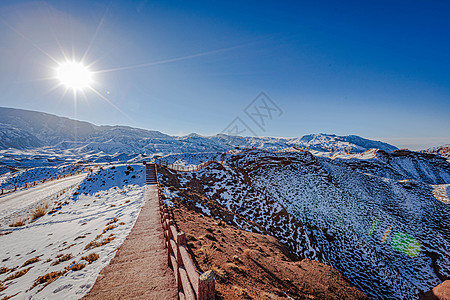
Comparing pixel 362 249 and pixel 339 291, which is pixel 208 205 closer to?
pixel 339 291

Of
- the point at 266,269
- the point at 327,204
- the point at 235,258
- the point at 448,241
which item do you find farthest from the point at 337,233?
the point at 235,258

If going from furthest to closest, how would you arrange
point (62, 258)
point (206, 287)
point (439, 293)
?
point (439, 293) → point (62, 258) → point (206, 287)

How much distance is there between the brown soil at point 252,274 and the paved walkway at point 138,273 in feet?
4.54

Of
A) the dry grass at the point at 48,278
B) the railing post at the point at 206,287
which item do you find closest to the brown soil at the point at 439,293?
the railing post at the point at 206,287

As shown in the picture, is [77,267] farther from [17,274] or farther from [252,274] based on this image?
[252,274]

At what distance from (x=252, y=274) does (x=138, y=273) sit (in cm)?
455

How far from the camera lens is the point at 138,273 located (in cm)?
518

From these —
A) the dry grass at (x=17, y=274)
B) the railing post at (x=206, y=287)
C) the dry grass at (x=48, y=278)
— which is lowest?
the dry grass at (x=17, y=274)

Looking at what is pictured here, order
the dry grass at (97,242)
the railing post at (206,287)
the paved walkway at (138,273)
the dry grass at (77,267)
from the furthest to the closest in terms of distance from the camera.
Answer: the dry grass at (97,242), the dry grass at (77,267), the paved walkway at (138,273), the railing post at (206,287)

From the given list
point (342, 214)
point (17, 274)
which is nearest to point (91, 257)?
point (17, 274)

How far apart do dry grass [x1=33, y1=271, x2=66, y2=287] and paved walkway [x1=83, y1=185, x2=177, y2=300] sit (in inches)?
59.1

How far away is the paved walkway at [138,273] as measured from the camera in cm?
427

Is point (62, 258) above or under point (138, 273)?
Result: under

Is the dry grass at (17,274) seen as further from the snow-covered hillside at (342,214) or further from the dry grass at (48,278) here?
the snow-covered hillside at (342,214)
